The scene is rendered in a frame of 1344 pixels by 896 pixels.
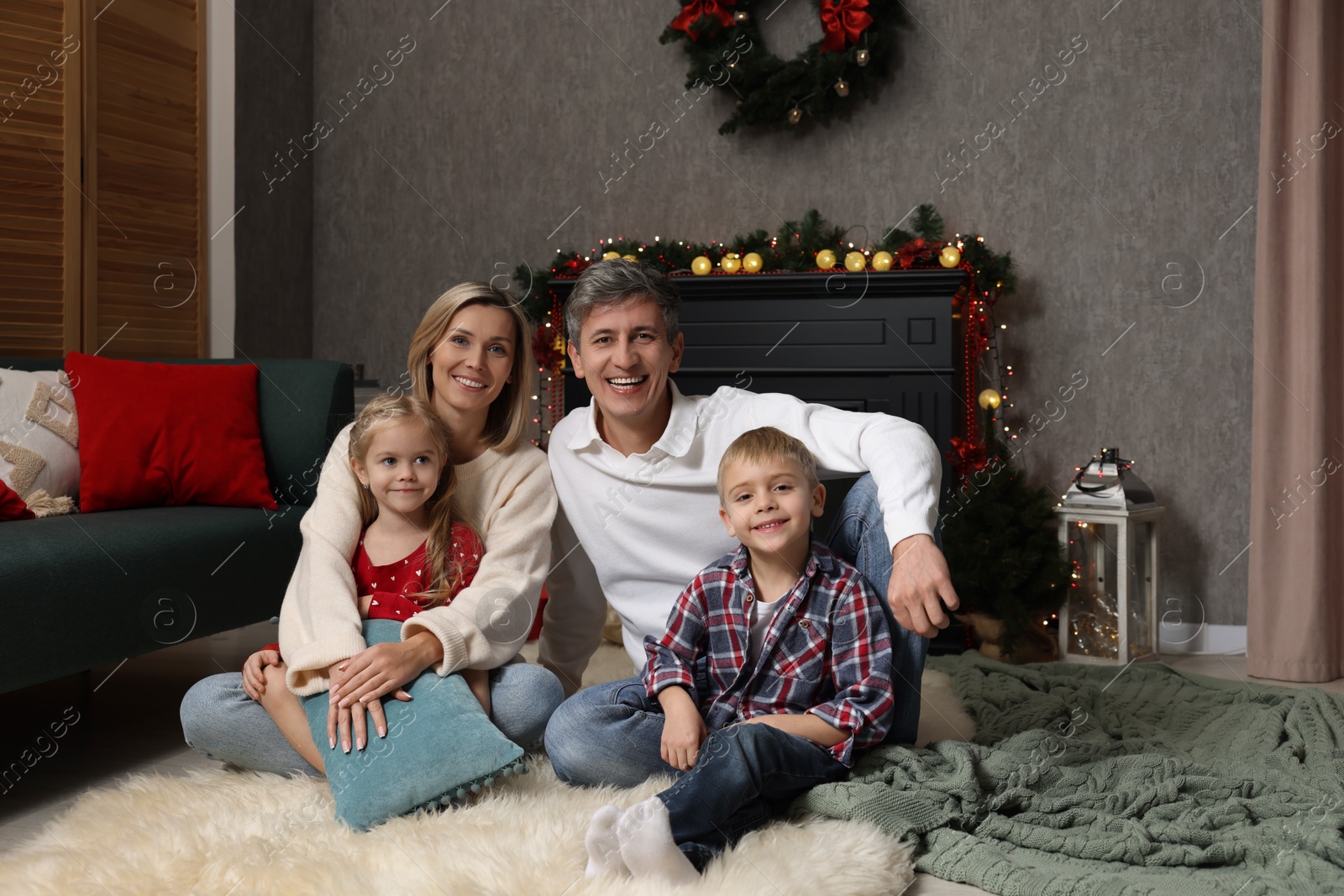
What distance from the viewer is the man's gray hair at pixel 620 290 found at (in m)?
1.85

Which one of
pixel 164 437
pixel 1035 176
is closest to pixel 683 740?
pixel 164 437

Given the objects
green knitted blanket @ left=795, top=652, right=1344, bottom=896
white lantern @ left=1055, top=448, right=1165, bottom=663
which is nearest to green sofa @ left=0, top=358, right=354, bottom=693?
green knitted blanket @ left=795, top=652, right=1344, bottom=896

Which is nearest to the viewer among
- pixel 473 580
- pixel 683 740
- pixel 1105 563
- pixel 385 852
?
pixel 385 852

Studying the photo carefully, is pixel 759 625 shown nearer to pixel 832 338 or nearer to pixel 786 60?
pixel 832 338

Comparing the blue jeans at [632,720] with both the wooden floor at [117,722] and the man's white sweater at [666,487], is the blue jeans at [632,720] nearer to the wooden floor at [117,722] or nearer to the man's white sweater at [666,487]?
the man's white sweater at [666,487]

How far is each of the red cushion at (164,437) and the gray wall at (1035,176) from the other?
5.11 ft

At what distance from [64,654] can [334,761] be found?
577 millimetres

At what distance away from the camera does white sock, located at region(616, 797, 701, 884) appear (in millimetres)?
1344

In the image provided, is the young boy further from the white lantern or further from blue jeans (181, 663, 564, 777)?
the white lantern

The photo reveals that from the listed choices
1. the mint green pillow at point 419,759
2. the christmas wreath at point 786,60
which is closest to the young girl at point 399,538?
the mint green pillow at point 419,759

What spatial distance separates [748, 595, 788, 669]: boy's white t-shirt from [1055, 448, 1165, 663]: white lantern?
159 cm

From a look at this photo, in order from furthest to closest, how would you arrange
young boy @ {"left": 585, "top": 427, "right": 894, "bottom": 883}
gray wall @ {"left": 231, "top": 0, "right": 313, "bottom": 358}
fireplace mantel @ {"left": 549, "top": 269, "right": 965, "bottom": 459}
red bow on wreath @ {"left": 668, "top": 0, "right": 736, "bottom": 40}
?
gray wall @ {"left": 231, "top": 0, "right": 313, "bottom": 358}, red bow on wreath @ {"left": 668, "top": 0, "right": 736, "bottom": 40}, fireplace mantel @ {"left": 549, "top": 269, "right": 965, "bottom": 459}, young boy @ {"left": 585, "top": 427, "right": 894, "bottom": 883}

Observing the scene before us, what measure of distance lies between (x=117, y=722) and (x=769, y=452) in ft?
5.33

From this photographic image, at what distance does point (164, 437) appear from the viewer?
8.20 ft
